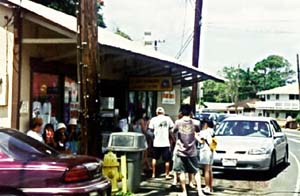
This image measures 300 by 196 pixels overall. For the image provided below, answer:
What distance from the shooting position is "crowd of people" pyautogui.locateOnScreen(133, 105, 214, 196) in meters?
11.3

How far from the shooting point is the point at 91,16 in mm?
9375

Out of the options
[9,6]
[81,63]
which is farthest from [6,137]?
[9,6]

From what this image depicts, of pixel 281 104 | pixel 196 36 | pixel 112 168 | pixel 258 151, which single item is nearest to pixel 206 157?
pixel 112 168

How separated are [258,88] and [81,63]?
12035 cm

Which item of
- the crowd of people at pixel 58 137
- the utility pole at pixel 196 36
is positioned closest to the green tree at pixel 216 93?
the utility pole at pixel 196 36

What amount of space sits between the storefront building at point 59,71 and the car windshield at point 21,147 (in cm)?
304

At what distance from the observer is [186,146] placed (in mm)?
11250

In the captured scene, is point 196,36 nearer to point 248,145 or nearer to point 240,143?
point 240,143

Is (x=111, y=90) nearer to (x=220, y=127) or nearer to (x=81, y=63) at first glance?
(x=220, y=127)

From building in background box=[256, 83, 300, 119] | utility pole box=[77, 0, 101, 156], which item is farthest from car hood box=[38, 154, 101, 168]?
building in background box=[256, 83, 300, 119]

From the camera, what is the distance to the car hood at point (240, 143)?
15531 mm

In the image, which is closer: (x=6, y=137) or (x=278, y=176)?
(x=6, y=137)

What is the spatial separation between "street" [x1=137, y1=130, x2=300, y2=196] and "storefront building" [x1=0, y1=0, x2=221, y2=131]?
271cm

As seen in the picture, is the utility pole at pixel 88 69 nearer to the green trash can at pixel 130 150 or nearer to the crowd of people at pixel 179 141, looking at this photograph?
the crowd of people at pixel 179 141
